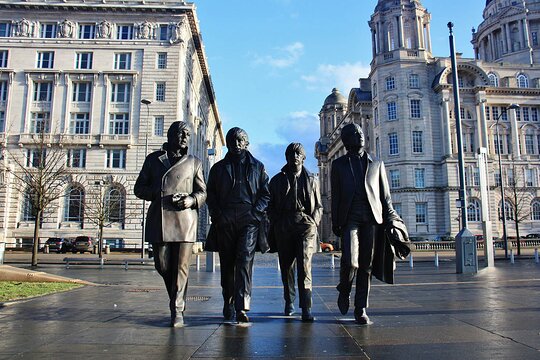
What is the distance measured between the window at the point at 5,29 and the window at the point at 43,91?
602 cm

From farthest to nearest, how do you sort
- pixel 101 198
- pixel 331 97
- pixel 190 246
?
1. pixel 331 97
2. pixel 101 198
3. pixel 190 246

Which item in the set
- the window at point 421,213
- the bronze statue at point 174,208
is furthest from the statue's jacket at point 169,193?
the window at point 421,213

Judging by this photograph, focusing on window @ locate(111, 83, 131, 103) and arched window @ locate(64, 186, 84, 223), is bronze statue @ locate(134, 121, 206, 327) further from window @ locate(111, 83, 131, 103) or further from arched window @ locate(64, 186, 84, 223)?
window @ locate(111, 83, 131, 103)

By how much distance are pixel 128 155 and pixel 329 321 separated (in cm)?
4259

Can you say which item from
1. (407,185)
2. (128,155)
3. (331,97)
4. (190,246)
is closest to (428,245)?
(407,185)

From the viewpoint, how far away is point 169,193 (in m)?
5.99

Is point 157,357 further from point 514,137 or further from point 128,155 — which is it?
point 514,137

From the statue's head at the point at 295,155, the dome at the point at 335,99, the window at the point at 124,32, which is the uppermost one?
the dome at the point at 335,99

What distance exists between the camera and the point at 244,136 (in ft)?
20.9

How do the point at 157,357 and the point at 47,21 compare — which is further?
the point at 47,21

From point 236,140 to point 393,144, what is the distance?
187 ft

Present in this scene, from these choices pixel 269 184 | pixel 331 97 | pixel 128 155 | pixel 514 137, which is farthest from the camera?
pixel 331 97

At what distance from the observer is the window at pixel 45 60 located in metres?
47.3

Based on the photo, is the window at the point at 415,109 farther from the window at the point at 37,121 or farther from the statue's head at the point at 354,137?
the statue's head at the point at 354,137
